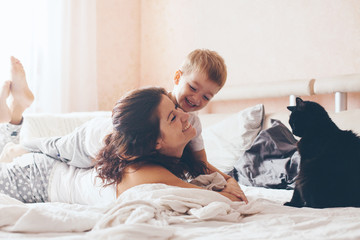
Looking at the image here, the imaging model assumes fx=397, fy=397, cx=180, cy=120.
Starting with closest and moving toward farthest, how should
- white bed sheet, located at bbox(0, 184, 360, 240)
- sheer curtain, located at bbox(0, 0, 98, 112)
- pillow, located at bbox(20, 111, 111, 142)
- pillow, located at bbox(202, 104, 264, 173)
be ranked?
white bed sheet, located at bbox(0, 184, 360, 240) < pillow, located at bbox(202, 104, 264, 173) < pillow, located at bbox(20, 111, 111, 142) < sheer curtain, located at bbox(0, 0, 98, 112)

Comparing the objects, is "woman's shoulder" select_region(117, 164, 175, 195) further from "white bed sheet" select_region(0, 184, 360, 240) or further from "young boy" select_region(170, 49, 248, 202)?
"young boy" select_region(170, 49, 248, 202)

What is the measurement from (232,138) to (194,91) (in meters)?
0.66

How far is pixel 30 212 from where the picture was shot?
2.84ft

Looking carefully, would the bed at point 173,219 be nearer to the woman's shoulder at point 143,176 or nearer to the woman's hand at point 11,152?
the woman's shoulder at point 143,176

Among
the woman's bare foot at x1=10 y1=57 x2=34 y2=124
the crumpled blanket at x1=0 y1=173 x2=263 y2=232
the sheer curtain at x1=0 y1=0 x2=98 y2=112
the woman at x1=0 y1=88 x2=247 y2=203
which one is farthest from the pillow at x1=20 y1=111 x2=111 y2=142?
the crumpled blanket at x1=0 y1=173 x2=263 y2=232

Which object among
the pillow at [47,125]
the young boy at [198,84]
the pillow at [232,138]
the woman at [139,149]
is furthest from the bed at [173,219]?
the pillow at [47,125]

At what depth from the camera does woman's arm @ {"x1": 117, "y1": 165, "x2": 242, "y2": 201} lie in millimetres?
1201

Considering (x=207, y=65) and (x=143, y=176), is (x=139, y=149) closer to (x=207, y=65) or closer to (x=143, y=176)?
(x=143, y=176)

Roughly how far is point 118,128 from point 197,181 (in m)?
0.35

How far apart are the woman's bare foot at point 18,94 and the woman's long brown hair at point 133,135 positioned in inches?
32.9

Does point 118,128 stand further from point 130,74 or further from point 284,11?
point 130,74

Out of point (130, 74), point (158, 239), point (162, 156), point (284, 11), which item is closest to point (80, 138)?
point (162, 156)

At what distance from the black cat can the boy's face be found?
47 cm

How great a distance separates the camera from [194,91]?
1.64 metres
